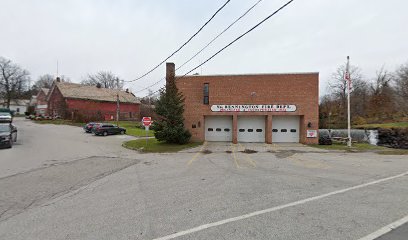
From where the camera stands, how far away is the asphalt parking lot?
13.2 ft

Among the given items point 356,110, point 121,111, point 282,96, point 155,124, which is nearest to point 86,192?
point 155,124

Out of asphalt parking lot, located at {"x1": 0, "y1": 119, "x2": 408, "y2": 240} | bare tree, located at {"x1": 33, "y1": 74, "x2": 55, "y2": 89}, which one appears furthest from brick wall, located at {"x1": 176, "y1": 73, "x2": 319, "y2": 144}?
bare tree, located at {"x1": 33, "y1": 74, "x2": 55, "y2": 89}

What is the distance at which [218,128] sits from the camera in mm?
21188

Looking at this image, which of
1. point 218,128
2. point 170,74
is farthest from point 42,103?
point 218,128

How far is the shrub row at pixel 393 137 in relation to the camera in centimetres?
2650

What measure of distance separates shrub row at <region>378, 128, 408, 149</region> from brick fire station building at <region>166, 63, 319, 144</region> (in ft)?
48.3

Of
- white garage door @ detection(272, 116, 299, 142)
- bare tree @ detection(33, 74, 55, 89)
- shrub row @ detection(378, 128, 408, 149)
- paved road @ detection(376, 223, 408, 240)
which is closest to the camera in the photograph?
paved road @ detection(376, 223, 408, 240)

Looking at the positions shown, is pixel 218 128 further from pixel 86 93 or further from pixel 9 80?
pixel 9 80

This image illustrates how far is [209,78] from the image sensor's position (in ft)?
67.8

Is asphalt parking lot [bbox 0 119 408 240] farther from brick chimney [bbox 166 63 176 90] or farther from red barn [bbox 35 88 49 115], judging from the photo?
red barn [bbox 35 88 49 115]

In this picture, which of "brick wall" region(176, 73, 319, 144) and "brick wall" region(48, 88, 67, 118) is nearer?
"brick wall" region(176, 73, 319, 144)

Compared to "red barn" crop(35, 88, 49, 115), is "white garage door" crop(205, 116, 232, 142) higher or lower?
lower

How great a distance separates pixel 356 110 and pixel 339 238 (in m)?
54.5

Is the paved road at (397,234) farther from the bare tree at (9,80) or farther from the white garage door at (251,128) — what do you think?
the bare tree at (9,80)
